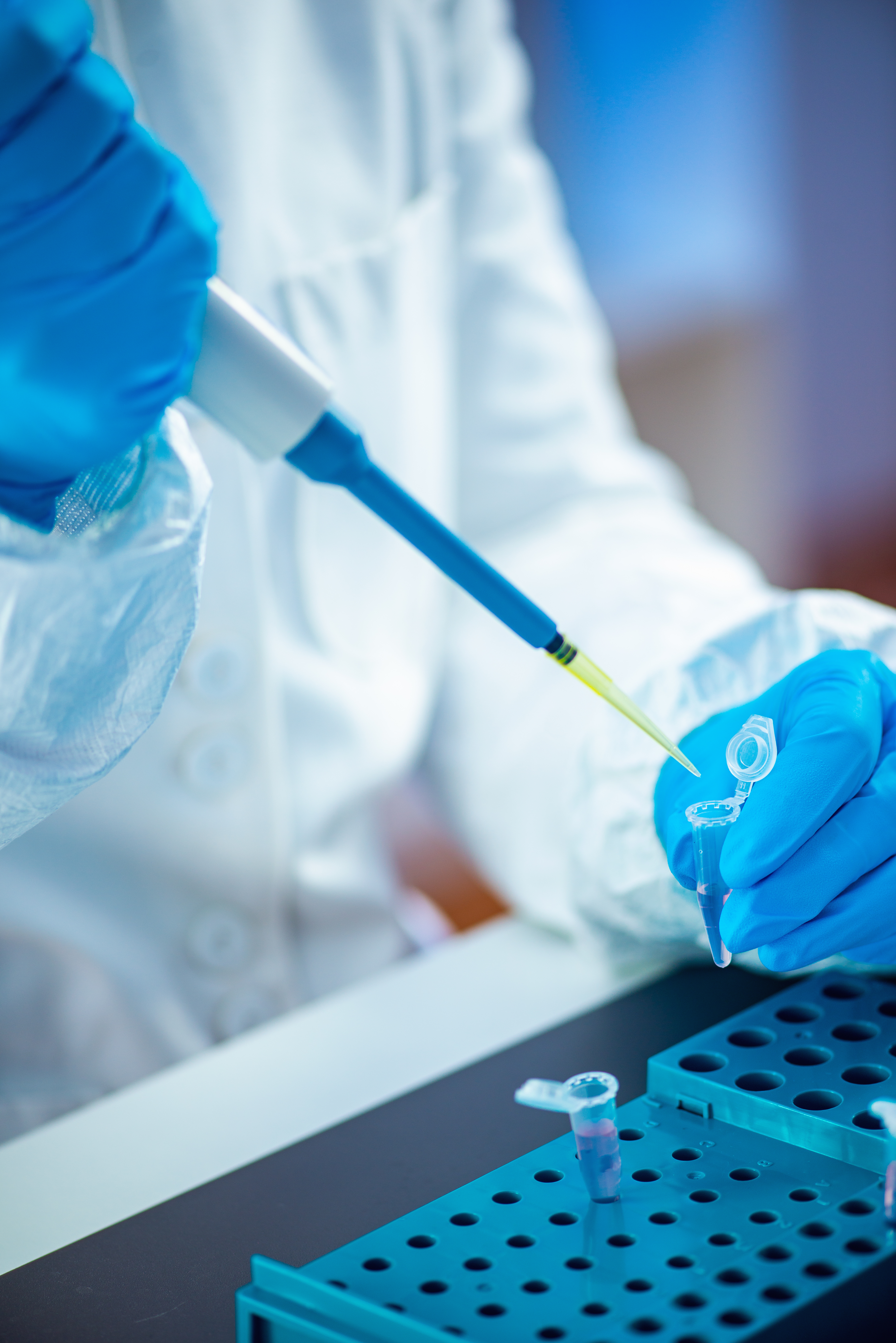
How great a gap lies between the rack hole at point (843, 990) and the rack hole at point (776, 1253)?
0.20 m

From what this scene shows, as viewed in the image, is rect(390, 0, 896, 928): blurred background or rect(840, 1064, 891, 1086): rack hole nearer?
→ rect(840, 1064, 891, 1086): rack hole

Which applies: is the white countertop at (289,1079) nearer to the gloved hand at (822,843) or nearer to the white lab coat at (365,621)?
the white lab coat at (365,621)

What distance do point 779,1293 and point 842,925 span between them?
196mm

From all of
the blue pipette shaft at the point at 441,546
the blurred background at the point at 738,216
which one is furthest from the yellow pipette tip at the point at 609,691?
the blurred background at the point at 738,216

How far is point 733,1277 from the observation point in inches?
17.3

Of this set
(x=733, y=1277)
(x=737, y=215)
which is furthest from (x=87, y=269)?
(x=737, y=215)

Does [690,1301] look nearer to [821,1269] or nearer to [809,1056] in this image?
[821,1269]

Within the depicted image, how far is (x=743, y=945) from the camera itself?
1.90ft

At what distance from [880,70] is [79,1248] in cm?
362

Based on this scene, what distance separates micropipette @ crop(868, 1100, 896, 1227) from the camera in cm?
46

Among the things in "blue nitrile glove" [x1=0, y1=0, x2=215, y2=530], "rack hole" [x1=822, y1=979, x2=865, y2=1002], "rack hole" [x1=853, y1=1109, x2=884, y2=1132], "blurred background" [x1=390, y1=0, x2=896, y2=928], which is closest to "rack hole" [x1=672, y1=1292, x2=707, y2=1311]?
"rack hole" [x1=853, y1=1109, x2=884, y2=1132]

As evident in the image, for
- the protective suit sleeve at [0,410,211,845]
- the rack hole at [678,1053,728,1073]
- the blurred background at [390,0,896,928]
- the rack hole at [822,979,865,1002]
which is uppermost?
the protective suit sleeve at [0,410,211,845]

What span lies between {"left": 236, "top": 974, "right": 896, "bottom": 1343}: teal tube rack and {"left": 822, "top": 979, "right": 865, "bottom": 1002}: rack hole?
0.05 metres

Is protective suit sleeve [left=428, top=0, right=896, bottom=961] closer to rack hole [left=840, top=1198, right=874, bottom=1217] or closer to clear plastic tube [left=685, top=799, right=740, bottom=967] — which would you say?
clear plastic tube [left=685, top=799, right=740, bottom=967]
